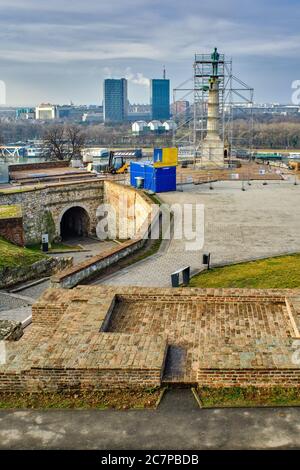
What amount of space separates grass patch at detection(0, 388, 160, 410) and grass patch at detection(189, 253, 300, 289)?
229 inches

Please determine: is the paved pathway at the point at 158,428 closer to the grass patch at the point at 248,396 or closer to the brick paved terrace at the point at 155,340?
the grass patch at the point at 248,396

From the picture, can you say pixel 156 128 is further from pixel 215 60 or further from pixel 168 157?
pixel 168 157

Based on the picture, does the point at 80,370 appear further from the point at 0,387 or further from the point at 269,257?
the point at 269,257

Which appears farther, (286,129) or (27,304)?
(286,129)

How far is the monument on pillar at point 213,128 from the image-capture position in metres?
40.6

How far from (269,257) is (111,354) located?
8681 mm

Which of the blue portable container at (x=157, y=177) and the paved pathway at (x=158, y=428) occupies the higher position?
Answer: the blue portable container at (x=157, y=177)

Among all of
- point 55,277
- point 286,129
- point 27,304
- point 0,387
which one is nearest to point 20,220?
point 27,304

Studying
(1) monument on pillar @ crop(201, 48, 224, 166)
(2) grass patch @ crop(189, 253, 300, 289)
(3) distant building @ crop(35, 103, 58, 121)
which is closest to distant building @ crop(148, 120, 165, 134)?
(3) distant building @ crop(35, 103, 58, 121)

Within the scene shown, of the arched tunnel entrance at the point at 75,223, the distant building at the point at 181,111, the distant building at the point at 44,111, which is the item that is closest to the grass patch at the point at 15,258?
the arched tunnel entrance at the point at 75,223

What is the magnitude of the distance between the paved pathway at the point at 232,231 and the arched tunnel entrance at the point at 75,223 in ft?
21.7

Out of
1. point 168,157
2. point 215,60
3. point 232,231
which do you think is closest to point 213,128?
point 215,60

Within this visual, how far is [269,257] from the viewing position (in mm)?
14703

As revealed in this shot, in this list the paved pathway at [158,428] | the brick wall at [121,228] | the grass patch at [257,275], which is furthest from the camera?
the brick wall at [121,228]
